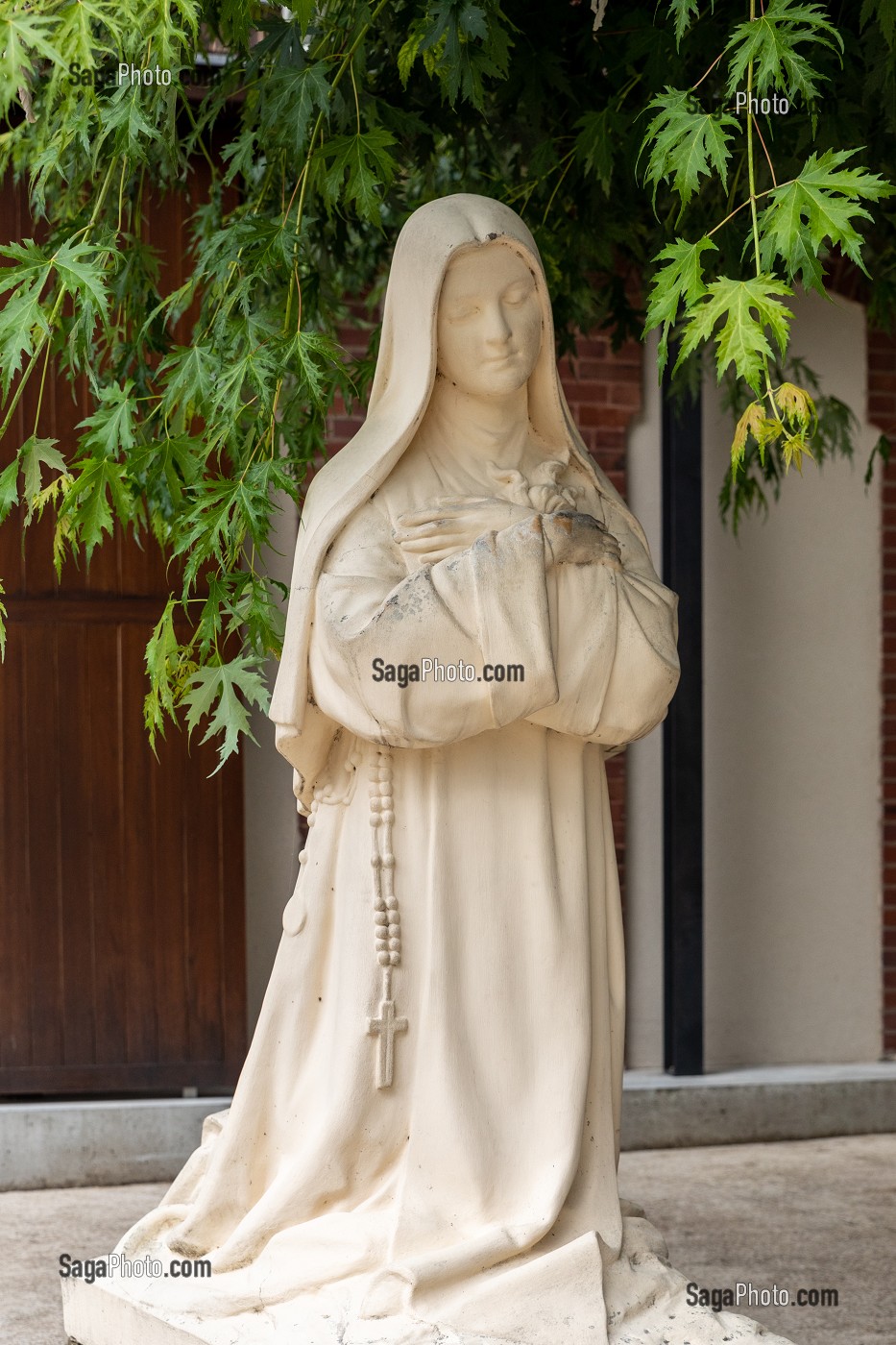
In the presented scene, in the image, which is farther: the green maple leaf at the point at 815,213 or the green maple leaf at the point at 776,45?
the green maple leaf at the point at 776,45

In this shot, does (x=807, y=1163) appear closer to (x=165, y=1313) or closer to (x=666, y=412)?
(x=666, y=412)

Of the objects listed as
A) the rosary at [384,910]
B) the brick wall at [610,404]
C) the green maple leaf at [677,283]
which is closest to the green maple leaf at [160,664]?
the rosary at [384,910]

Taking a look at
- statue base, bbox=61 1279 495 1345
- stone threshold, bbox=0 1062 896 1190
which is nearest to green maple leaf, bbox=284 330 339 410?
statue base, bbox=61 1279 495 1345

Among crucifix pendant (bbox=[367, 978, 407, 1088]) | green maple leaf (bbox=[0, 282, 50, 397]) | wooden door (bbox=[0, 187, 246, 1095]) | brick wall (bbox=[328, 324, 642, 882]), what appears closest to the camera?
crucifix pendant (bbox=[367, 978, 407, 1088])

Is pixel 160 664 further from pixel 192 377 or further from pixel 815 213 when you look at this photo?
pixel 815 213

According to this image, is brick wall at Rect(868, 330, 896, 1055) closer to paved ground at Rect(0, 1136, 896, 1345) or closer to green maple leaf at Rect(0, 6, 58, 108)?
paved ground at Rect(0, 1136, 896, 1345)

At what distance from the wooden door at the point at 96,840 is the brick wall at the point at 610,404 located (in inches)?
60.2

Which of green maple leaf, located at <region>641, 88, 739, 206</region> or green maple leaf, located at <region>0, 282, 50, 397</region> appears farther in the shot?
green maple leaf, located at <region>0, 282, 50, 397</region>

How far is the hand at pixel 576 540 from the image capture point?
3357mm

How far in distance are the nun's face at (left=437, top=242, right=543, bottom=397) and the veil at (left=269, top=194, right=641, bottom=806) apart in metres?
0.03

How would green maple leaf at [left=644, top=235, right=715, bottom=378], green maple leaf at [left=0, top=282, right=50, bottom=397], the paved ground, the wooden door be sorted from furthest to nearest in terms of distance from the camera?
the wooden door → the paved ground → green maple leaf at [left=0, top=282, right=50, bottom=397] → green maple leaf at [left=644, top=235, right=715, bottom=378]

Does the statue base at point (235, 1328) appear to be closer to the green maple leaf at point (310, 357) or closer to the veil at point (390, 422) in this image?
the veil at point (390, 422)

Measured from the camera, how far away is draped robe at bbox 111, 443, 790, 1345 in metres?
3.27

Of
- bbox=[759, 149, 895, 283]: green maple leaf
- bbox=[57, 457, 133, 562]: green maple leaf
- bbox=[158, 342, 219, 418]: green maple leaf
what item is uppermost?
bbox=[759, 149, 895, 283]: green maple leaf
